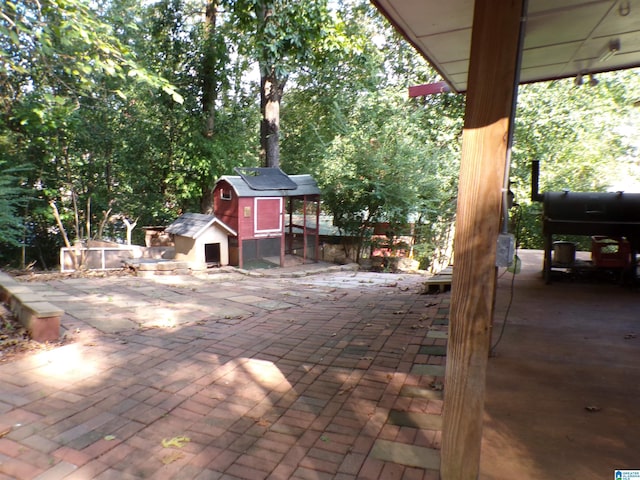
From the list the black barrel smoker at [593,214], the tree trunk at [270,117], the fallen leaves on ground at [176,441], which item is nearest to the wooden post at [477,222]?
the fallen leaves on ground at [176,441]

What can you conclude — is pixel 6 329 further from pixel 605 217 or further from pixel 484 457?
pixel 605 217

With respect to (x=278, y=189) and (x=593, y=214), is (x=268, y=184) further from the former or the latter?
(x=593, y=214)

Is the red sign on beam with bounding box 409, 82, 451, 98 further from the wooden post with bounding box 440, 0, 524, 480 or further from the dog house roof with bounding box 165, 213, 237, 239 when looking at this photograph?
the dog house roof with bounding box 165, 213, 237, 239

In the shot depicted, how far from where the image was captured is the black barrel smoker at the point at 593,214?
5.37 m

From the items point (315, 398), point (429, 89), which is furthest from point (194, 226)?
point (315, 398)

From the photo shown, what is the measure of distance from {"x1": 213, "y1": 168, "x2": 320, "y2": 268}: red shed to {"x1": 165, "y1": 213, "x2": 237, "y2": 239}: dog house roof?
1.85 ft

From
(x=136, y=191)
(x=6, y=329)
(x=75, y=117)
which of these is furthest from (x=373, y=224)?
(x=6, y=329)

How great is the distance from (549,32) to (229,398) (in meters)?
4.09

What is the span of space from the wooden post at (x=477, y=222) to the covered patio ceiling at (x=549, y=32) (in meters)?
1.31

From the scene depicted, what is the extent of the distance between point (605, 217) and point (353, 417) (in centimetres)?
456

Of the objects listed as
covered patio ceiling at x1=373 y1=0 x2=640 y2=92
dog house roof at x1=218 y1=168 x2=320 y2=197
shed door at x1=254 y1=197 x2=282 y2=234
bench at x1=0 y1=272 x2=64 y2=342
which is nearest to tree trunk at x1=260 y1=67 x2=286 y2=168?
dog house roof at x1=218 y1=168 x2=320 y2=197

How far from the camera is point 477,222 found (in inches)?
72.7

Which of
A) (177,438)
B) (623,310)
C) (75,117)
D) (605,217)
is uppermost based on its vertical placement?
(75,117)

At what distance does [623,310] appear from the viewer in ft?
15.2
